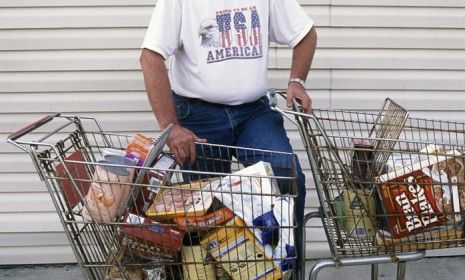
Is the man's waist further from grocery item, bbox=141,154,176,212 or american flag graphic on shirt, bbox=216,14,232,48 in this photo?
grocery item, bbox=141,154,176,212

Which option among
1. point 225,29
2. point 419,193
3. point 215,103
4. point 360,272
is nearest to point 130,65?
point 215,103

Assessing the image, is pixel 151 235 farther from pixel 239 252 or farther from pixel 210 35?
pixel 210 35

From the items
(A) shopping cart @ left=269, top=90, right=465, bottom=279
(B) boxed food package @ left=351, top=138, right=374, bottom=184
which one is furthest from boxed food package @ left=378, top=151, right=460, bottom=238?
(B) boxed food package @ left=351, top=138, right=374, bottom=184

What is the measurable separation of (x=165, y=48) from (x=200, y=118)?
402mm

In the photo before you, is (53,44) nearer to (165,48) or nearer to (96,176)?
(165,48)

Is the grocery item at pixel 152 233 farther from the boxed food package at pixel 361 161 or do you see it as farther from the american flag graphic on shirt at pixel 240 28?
the american flag graphic on shirt at pixel 240 28

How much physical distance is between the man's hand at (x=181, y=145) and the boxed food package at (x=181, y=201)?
0.19 m

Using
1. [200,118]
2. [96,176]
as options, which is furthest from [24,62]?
[96,176]

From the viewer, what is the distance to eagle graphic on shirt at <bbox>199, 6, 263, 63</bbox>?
3.07m

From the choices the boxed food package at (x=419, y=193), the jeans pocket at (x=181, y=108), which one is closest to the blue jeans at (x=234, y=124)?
the jeans pocket at (x=181, y=108)

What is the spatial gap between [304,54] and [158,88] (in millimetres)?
793

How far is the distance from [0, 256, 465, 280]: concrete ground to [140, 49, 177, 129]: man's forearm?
6.39 feet

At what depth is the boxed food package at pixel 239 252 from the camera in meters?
2.62

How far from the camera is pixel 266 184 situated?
2.63 metres
